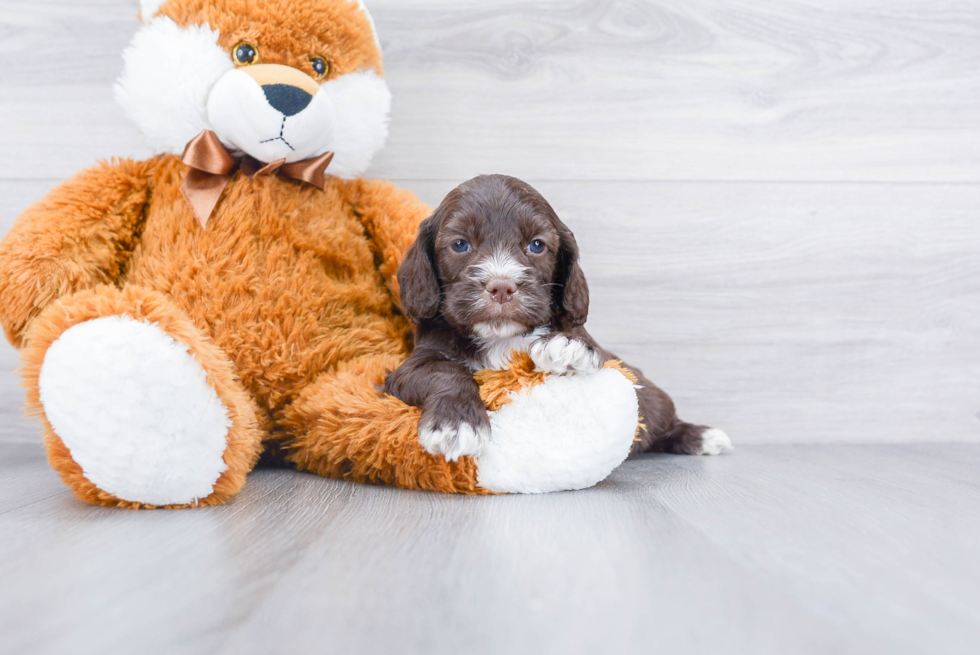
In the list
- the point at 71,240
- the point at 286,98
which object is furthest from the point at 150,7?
the point at 71,240

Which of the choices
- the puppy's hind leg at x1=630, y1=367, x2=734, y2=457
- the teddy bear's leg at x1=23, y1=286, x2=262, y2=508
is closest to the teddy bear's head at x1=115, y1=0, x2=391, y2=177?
the teddy bear's leg at x1=23, y1=286, x2=262, y2=508

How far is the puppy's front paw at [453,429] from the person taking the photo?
51.4 inches

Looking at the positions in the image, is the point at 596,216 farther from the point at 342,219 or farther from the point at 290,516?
the point at 290,516

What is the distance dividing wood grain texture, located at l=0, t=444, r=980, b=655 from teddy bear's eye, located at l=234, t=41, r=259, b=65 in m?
0.96

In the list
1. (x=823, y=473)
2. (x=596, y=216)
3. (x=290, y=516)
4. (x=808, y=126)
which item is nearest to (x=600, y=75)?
(x=596, y=216)

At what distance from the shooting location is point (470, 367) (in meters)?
1.54

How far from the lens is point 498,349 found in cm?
154

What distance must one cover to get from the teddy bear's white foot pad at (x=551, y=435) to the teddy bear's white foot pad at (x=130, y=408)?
54 cm

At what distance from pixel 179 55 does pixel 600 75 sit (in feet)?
4.06

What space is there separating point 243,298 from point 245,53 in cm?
56

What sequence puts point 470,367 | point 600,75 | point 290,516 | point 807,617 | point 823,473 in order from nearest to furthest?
point 807,617
point 290,516
point 470,367
point 823,473
point 600,75

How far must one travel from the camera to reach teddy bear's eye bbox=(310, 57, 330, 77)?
65.8 inches

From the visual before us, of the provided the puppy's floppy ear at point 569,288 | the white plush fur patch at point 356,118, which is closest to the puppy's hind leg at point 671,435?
the puppy's floppy ear at point 569,288

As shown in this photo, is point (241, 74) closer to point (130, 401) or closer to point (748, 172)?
point (130, 401)
